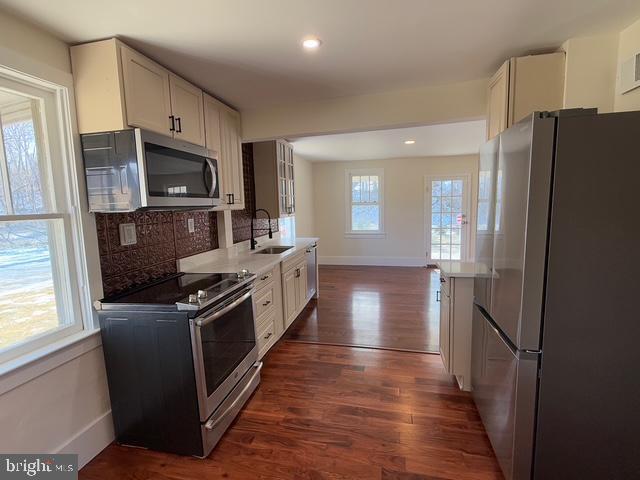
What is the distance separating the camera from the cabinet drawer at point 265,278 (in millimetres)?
2565

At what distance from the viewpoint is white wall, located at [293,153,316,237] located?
5961mm

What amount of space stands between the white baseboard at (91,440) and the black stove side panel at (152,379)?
0.23ft

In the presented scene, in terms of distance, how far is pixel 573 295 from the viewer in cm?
124

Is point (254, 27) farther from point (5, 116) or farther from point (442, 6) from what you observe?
point (5, 116)

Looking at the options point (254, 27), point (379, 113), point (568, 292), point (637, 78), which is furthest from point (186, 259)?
point (637, 78)

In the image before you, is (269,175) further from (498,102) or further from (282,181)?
(498,102)

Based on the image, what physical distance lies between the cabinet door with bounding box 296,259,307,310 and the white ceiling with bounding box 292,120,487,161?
167 centimetres

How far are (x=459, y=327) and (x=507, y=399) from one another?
0.80 m

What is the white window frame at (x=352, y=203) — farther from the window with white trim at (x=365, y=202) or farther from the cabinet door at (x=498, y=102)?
the cabinet door at (x=498, y=102)

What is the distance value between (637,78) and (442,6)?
1151 millimetres

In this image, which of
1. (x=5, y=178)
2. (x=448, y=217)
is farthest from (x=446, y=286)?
(x=448, y=217)

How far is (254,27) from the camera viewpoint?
1.64 meters

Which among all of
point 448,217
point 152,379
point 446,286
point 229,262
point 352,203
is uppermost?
point 352,203

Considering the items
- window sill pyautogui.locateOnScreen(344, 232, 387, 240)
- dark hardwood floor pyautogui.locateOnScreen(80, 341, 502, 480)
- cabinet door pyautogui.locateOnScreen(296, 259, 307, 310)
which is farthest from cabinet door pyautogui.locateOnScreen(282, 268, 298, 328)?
window sill pyautogui.locateOnScreen(344, 232, 387, 240)
